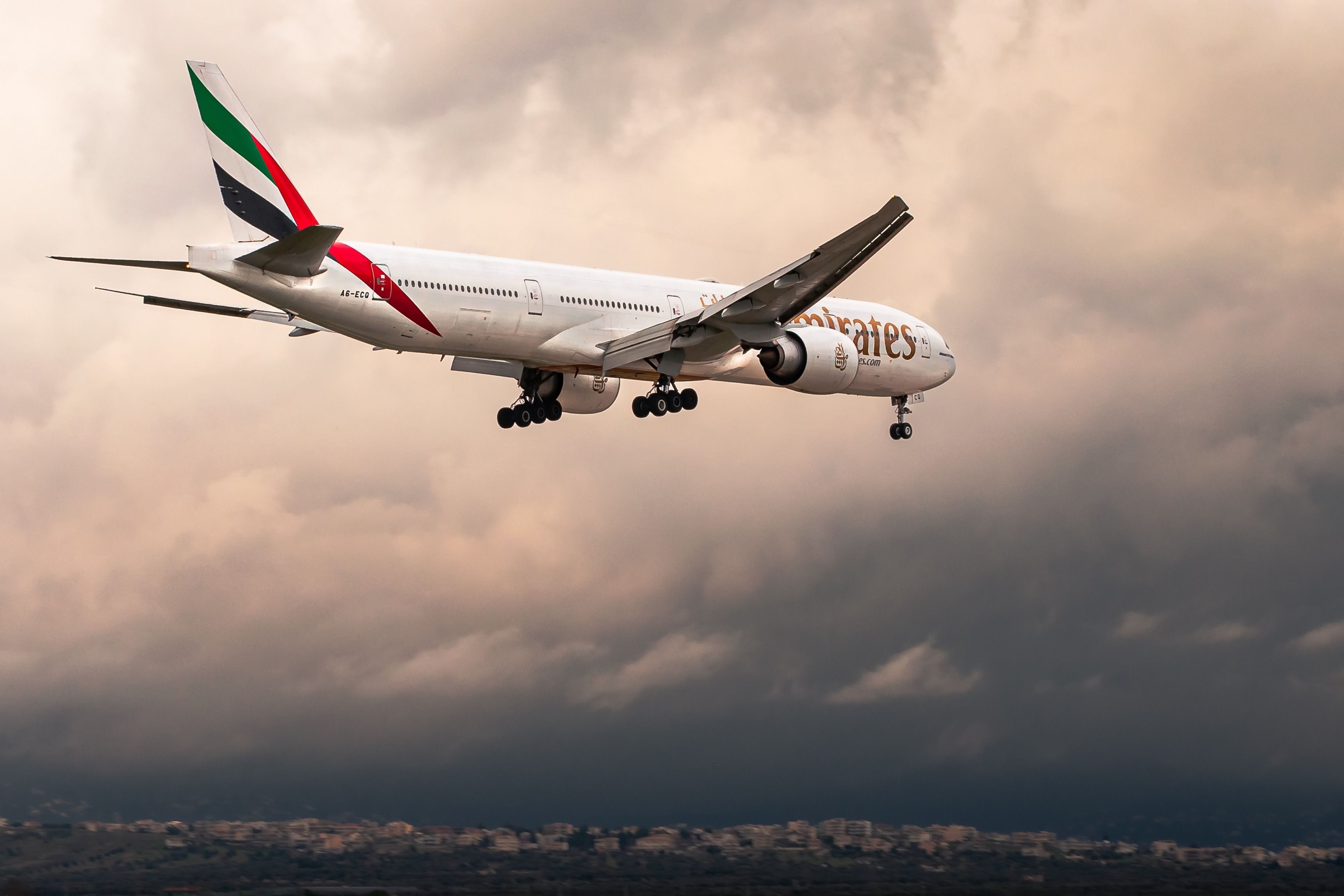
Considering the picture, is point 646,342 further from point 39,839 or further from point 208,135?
point 39,839

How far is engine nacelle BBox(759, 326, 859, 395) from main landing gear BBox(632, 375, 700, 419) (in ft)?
8.35

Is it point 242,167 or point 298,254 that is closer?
point 298,254

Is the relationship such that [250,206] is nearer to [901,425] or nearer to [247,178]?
[247,178]

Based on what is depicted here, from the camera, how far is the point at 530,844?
5053 cm

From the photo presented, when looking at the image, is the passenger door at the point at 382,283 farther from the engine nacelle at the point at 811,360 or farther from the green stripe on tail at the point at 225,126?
the engine nacelle at the point at 811,360

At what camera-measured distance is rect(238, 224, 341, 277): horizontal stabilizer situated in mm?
30812

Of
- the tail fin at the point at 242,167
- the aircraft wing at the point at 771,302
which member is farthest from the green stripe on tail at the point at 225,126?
the aircraft wing at the point at 771,302

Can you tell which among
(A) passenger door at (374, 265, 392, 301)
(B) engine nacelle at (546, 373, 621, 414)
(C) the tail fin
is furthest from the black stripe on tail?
(B) engine nacelle at (546, 373, 621, 414)

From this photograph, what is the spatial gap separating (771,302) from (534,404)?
27.3ft

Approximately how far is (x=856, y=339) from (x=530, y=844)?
821 inches

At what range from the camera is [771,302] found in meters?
37.2

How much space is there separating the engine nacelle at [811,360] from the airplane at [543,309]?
0.05 meters

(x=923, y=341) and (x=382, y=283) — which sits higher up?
(x=923, y=341)

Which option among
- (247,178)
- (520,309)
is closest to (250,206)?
(247,178)
